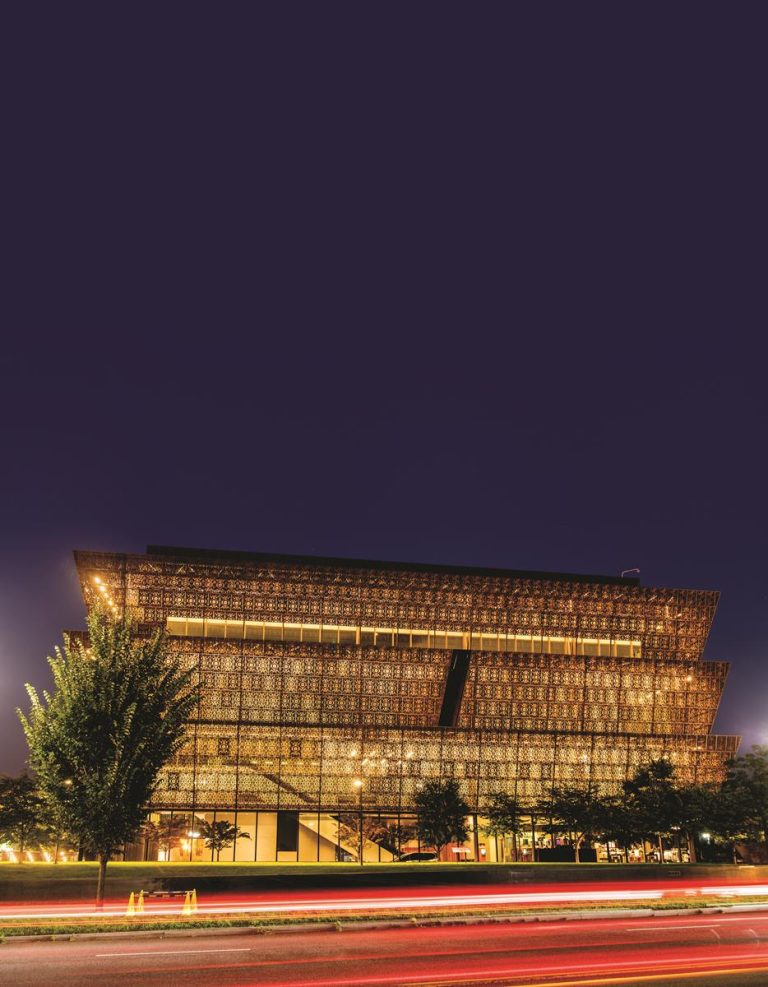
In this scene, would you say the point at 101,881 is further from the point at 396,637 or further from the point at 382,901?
the point at 396,637

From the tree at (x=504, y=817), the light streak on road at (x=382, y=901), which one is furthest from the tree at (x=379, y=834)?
the light streak on road at (x=382, y=901)

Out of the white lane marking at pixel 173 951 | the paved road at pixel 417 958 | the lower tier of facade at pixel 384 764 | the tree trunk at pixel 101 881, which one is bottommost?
the paved road at pixel 417 958

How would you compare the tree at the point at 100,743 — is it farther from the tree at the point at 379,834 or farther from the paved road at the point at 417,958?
the tree at the point at 379,834

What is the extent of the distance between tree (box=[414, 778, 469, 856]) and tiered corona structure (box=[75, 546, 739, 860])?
163 inches

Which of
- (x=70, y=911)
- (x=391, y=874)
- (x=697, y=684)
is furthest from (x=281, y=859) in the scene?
(x=70, y=911)

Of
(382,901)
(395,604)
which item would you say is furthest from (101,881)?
(395,604)

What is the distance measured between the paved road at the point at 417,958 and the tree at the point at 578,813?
47994 millimetres

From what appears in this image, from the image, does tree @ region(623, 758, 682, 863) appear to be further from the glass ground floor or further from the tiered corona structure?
the tiered corona structure

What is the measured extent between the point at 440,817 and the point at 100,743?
51.5 meters

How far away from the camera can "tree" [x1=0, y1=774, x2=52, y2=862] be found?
58.8 metres

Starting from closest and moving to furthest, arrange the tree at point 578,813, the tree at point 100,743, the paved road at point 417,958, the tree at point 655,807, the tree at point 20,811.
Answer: the paved road at point 417,958, the tree at point 100,743, the tree at point 20,811, the tree at point 655,807, the tree at point 578,813

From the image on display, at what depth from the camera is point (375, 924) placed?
2462 cm

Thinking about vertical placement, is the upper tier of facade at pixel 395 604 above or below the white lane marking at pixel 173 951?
above

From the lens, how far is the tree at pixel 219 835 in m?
75.7
